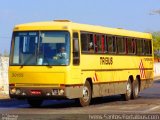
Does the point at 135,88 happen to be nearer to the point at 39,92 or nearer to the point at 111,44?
the point at 111,44

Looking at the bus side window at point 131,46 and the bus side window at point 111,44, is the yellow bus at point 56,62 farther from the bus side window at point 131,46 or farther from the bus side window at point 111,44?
the bus side window at point 131,46

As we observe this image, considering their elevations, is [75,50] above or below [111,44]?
below

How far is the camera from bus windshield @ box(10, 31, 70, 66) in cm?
2308

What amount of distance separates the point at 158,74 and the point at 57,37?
46.2 metres

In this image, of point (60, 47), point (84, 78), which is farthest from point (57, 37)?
point (84, 78)

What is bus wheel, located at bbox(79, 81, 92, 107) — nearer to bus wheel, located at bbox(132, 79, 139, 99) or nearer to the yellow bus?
the yellow bus

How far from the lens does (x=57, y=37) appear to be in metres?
23.2

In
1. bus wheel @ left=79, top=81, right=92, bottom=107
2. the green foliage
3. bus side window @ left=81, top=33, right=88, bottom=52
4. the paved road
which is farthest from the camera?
the green foliage

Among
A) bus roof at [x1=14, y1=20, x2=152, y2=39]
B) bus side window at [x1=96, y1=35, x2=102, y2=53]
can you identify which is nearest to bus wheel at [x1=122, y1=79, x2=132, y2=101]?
bus side window at [x1=96, y1=35, x2=102, y2=53]

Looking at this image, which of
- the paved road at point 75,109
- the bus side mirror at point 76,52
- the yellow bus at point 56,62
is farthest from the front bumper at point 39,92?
the bus side mirror at point 76,52

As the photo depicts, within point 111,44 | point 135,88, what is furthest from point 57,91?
point 135,88

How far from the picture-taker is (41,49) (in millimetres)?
23234

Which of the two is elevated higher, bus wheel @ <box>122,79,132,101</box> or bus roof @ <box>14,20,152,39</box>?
bus roof @ <box>14,20,152,39</box>

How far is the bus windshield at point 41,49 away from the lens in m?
23.1
